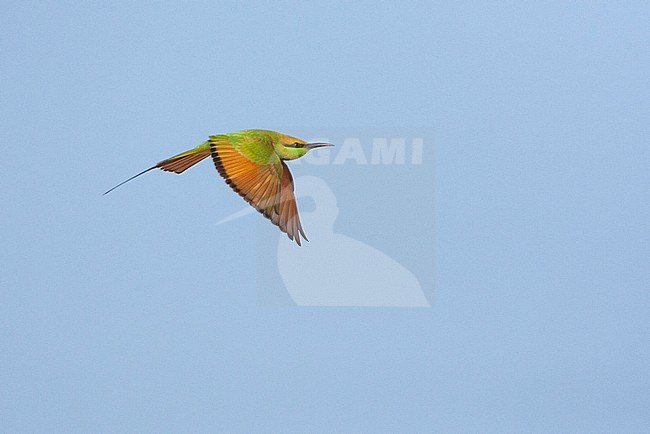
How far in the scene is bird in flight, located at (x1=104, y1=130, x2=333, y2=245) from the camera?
2236 millimetres

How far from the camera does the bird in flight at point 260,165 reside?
224cm

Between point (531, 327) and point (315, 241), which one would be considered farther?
point (531, 327)

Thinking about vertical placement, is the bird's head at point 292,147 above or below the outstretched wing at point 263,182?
above

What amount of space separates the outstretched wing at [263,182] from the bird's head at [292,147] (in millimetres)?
45

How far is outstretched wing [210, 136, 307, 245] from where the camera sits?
2.23 metres

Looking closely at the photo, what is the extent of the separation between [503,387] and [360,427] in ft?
1.50

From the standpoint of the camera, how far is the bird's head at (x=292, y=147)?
2.30 meters

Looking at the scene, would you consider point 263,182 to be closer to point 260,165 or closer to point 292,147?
point 260,165

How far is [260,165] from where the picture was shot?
2211 mm

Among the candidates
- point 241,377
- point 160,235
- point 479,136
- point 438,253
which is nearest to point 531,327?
point 438,253

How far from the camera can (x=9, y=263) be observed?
8.11 feet

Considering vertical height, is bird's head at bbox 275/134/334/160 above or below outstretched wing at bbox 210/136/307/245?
above

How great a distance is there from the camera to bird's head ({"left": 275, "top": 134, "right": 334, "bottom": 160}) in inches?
90.7

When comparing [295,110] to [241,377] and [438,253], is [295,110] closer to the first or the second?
[438,253]
